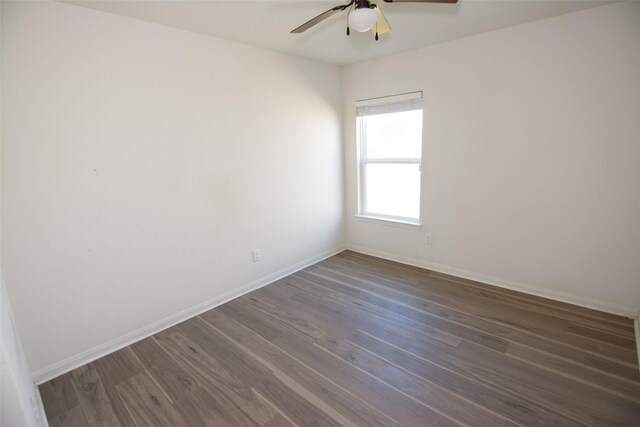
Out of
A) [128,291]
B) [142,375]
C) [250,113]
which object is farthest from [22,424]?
[250,113]

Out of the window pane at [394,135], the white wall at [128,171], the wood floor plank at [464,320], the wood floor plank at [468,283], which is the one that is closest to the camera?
the white wall at [128,171]

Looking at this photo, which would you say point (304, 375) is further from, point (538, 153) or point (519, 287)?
point (538, 153)

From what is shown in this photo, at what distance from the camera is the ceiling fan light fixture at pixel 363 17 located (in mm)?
1646

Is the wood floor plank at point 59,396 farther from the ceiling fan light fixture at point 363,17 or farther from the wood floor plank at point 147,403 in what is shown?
the ceiling fan light fixture at point 363,17

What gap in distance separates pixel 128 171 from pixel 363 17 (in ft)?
6.07

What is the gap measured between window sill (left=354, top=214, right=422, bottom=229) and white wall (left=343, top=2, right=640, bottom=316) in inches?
4.9

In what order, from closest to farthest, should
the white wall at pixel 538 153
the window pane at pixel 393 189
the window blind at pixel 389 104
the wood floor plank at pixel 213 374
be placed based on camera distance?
the wood floor plank at pixel 213 374 < the white wall at pixel 538 153 < the window blind at pixel 389 104 < the window pane at pixel 393 189

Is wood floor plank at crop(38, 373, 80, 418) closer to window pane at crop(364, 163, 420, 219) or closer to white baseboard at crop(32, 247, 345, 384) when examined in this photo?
white baseboard at crop(32, 247, 345, 384)

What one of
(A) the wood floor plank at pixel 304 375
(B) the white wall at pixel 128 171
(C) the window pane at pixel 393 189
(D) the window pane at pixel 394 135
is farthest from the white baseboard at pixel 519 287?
(A) the wood floor plank at pixel 304 375

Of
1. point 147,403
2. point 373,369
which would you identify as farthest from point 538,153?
point 147,403

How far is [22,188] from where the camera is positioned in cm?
181

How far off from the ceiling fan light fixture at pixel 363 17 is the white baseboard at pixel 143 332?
7.92ft

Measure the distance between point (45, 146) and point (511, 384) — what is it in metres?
3.10

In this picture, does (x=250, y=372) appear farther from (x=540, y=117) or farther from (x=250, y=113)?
(x=540, y=117)
